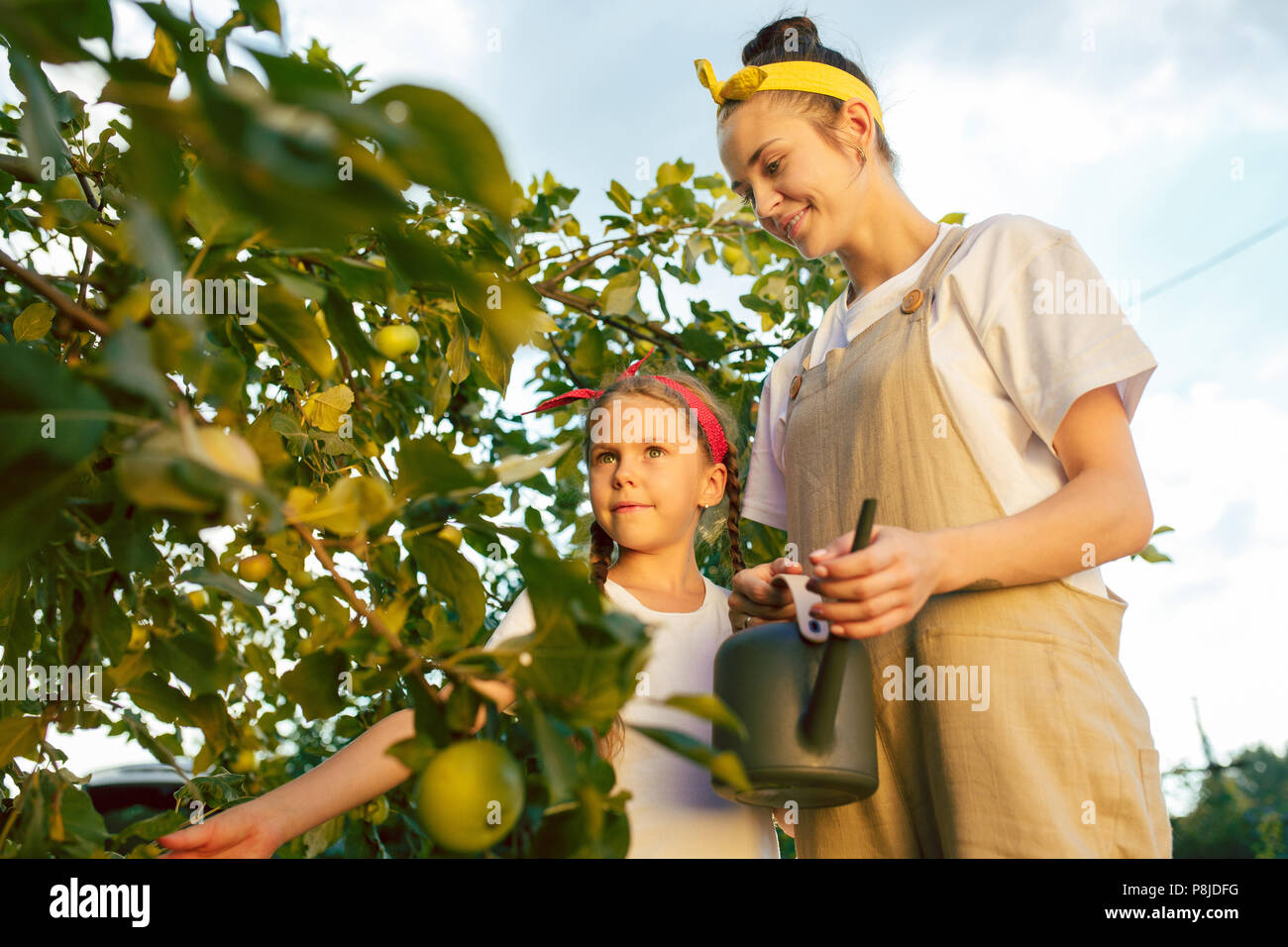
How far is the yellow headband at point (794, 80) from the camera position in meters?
1.29

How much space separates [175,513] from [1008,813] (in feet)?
2.43

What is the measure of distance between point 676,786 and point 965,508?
1.62ft

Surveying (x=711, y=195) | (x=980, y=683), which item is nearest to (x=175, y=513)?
(x=980, y=683)

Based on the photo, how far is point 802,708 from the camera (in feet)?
2.80

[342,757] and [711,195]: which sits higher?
[711,195]

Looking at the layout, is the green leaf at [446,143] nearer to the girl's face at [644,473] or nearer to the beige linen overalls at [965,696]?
the beige linen overalls at [965,696]

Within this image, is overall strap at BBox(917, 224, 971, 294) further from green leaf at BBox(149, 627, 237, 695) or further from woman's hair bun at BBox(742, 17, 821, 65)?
green leaf at BBox(149, 627, 237, 695)

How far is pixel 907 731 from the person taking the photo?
1.00 meters

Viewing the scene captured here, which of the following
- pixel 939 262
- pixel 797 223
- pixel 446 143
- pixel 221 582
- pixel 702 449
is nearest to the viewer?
pixel 446 143

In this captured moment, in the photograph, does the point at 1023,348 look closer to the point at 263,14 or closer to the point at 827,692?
the point at 827,692

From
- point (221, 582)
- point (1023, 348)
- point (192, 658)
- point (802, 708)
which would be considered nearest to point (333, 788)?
point (192, 658)

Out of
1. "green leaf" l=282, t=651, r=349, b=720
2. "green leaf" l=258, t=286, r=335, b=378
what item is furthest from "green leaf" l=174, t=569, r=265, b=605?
"green leaf" l=258, t=286, r=335, b=378

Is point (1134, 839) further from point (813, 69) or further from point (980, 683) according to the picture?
point (813, 69)
